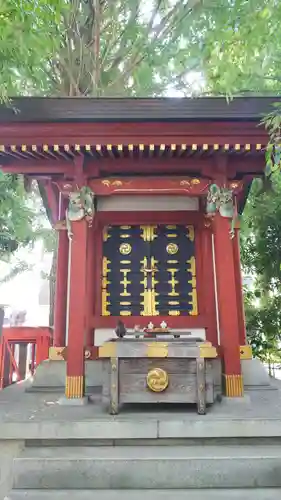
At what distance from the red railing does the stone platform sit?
3.52 meters

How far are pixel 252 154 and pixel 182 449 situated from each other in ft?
12.9

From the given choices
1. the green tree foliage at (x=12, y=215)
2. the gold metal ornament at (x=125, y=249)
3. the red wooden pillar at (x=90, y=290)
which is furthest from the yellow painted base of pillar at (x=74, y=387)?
the green tree foliage at (x=12, y=215)

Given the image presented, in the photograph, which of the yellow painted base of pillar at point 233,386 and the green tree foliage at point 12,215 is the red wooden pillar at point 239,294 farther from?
the green tree foliage at point 12,215

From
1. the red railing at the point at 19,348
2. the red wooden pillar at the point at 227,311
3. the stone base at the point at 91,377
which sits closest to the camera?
the red wooden pillar at the point at 227,311

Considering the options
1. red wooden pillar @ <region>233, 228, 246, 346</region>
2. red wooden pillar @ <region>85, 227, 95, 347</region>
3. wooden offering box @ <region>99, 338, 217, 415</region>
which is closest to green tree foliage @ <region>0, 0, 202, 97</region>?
red wooden pillar @ <region>85, 227, 95, 347</region>

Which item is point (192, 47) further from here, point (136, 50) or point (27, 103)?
point (27, 103)

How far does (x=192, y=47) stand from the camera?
673 cm

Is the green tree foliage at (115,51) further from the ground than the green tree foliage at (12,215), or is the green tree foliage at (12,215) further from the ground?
the green tree foliage at (115,51)

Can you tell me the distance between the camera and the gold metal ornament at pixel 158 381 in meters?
4.14

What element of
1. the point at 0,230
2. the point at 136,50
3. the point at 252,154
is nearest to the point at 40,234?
the point at 0,230

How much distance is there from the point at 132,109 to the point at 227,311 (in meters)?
2.87
